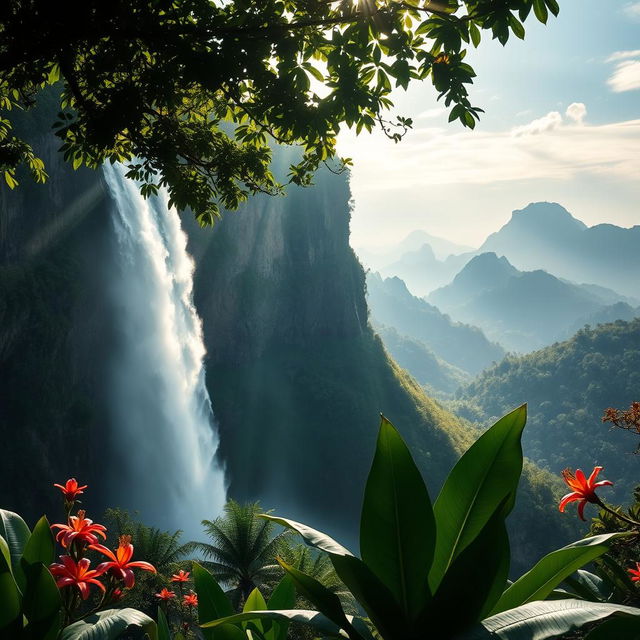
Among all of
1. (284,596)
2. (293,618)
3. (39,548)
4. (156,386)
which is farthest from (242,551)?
(156,386)

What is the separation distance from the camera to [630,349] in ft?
407

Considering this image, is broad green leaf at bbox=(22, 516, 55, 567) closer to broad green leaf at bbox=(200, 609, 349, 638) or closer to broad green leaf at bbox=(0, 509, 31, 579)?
broad green leaf at bbox=(0, 509, 31, 579)

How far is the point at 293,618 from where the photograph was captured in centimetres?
145

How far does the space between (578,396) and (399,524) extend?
463 ft

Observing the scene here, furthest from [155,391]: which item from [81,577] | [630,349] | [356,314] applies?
[630,349]

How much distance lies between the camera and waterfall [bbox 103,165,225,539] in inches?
1628

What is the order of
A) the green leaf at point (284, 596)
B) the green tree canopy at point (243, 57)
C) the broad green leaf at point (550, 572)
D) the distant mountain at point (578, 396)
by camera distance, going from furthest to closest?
1. the distant mountain at point (578, 396)
2. the green tree canopy at point (243, 57)
3. the green leaf at point (284, 596)
4. the broad green leaf at point (550, 572)

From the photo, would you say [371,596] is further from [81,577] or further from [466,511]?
[81,577]

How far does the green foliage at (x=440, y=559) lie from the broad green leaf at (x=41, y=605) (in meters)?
0.42

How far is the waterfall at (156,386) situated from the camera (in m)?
41.3

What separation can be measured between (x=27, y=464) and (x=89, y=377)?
8.73m

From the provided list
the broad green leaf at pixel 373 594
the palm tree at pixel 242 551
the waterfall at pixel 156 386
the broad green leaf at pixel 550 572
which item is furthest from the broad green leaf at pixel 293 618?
the waterfall at pixel 156 386

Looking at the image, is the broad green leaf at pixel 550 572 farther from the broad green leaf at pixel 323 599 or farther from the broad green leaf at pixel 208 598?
the broad green leaf at pixel 208 598

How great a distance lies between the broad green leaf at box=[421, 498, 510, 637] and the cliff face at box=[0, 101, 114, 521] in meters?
38.4
